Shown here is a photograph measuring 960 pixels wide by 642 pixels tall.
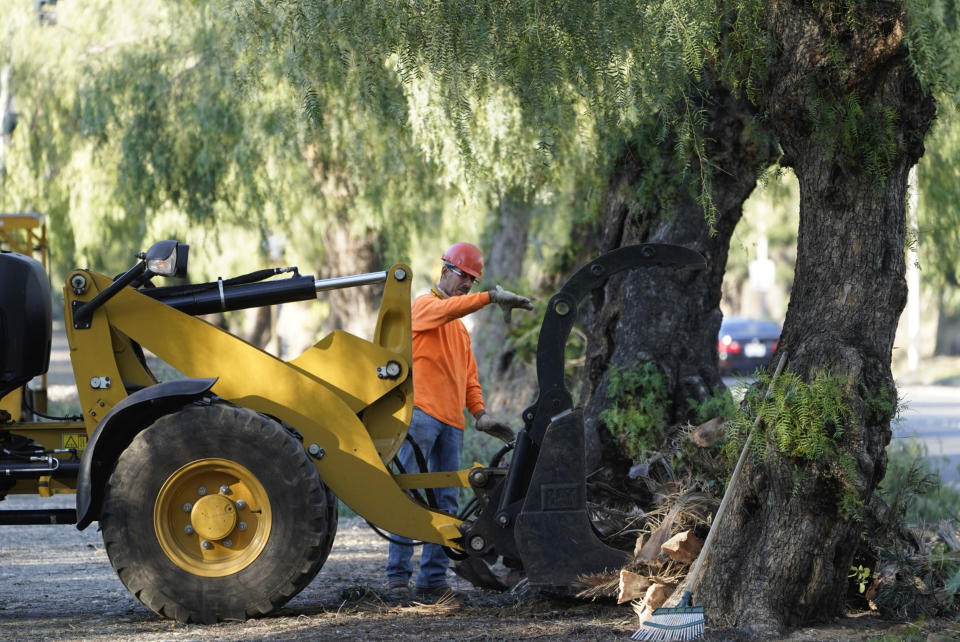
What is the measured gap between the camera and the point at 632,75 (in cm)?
624

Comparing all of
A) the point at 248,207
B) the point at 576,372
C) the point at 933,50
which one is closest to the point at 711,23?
the point at 933,50

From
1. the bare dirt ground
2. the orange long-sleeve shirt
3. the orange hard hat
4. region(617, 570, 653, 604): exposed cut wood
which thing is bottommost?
the bare dirt ground

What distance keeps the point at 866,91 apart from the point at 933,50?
395mm

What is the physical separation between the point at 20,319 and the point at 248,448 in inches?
55.1

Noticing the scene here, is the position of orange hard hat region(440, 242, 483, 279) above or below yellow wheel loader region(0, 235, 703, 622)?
above

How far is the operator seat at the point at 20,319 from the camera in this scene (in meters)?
6.06

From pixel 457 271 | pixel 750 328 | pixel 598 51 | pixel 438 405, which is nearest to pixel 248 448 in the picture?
pixel 438 405

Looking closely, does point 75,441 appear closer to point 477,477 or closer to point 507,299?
point 477,477

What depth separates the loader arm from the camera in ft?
18.7

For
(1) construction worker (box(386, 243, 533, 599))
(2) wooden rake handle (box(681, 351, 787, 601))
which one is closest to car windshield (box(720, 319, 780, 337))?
(1) construction worker (box(386, 243, 533, 599))

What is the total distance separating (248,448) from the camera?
5.73 meters

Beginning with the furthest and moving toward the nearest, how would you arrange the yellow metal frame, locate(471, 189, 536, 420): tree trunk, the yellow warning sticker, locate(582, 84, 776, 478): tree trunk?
1. locate(471, 189, 536, 420): tree trunk
2. locate(582, 84, 776, 478): tree trunk
3. the yellow warning sticker
4. the yellow metal frame

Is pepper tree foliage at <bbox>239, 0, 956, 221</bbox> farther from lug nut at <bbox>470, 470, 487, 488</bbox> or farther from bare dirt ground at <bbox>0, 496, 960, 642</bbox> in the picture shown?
bare dirt ground at <bbox>0, 496, 960, 642</bbox>

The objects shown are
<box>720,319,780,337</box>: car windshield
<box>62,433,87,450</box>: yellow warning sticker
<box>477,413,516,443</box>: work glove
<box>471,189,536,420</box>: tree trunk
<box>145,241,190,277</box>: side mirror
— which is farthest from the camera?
<box>720,319,780,337</box>: car windshield
